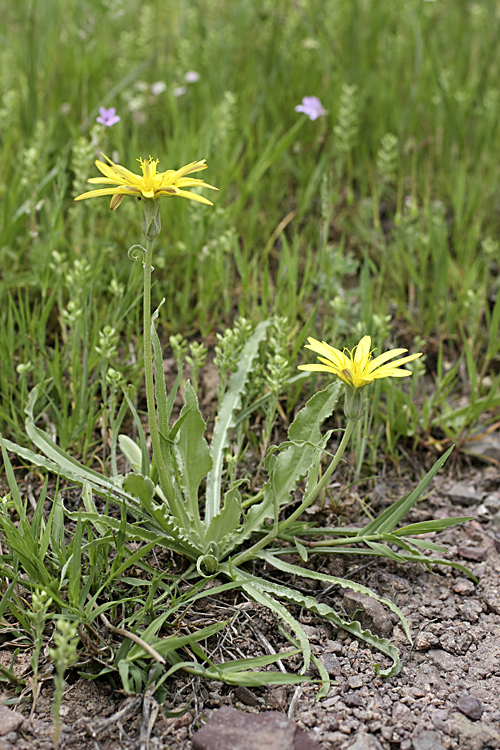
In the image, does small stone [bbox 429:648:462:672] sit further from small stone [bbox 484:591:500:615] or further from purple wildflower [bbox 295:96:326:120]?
purple wildflower [bbox 295:96:326:120]

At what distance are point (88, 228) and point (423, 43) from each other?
234 centimetres

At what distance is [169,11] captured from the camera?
495 centimetres

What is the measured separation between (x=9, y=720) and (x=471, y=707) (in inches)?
42.2

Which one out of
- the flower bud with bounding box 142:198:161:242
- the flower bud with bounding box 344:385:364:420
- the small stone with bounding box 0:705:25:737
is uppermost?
the flower bud with bounding box 142:198:161:242

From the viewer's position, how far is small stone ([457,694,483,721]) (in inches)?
62.7

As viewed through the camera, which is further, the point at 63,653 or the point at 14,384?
the point at 14,384

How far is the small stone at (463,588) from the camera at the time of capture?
2006 mm

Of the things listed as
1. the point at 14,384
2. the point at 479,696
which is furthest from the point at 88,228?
the point at 479,696

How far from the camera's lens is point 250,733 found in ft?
4.69

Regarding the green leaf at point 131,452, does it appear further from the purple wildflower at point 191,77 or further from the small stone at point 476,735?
the purple wildflower at point 191,77

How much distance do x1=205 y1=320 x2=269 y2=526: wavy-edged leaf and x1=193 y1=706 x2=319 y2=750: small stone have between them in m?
0.61

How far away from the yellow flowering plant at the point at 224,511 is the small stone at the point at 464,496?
307mm

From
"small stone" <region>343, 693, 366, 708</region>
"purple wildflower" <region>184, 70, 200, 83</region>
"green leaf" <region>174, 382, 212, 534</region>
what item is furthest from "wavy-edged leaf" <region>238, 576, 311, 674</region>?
"purple wildflower" <region>184, 70, 200, 83</region>

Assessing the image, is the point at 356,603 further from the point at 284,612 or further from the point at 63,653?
the point at 63,653
